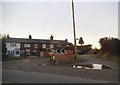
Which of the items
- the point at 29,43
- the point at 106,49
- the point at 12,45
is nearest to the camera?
the point at 106,49

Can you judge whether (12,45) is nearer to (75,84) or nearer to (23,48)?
(23,48)

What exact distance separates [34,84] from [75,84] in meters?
1.87

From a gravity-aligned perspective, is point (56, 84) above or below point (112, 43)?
below

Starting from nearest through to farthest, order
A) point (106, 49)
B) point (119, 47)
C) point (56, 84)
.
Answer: point (56, 84) → point (119, 47) → point (106, 49)

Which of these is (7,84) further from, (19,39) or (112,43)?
(19,39)

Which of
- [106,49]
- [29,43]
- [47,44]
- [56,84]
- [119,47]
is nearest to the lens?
[56,84]

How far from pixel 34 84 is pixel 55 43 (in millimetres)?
75791

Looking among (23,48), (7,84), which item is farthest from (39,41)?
(7,84)

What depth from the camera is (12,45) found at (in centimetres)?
7438

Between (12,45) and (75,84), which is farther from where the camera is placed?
(12,45)

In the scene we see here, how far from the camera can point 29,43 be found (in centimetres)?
7950

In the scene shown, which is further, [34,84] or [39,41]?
[39,41]

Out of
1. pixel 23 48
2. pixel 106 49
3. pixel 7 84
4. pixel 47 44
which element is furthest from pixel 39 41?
pixel 7 84

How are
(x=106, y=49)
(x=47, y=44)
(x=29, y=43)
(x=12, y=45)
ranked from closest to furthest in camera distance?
(x=106, y=49)
(x=12, y=45)
(x=29, y=43)
(x=47, y=44)
